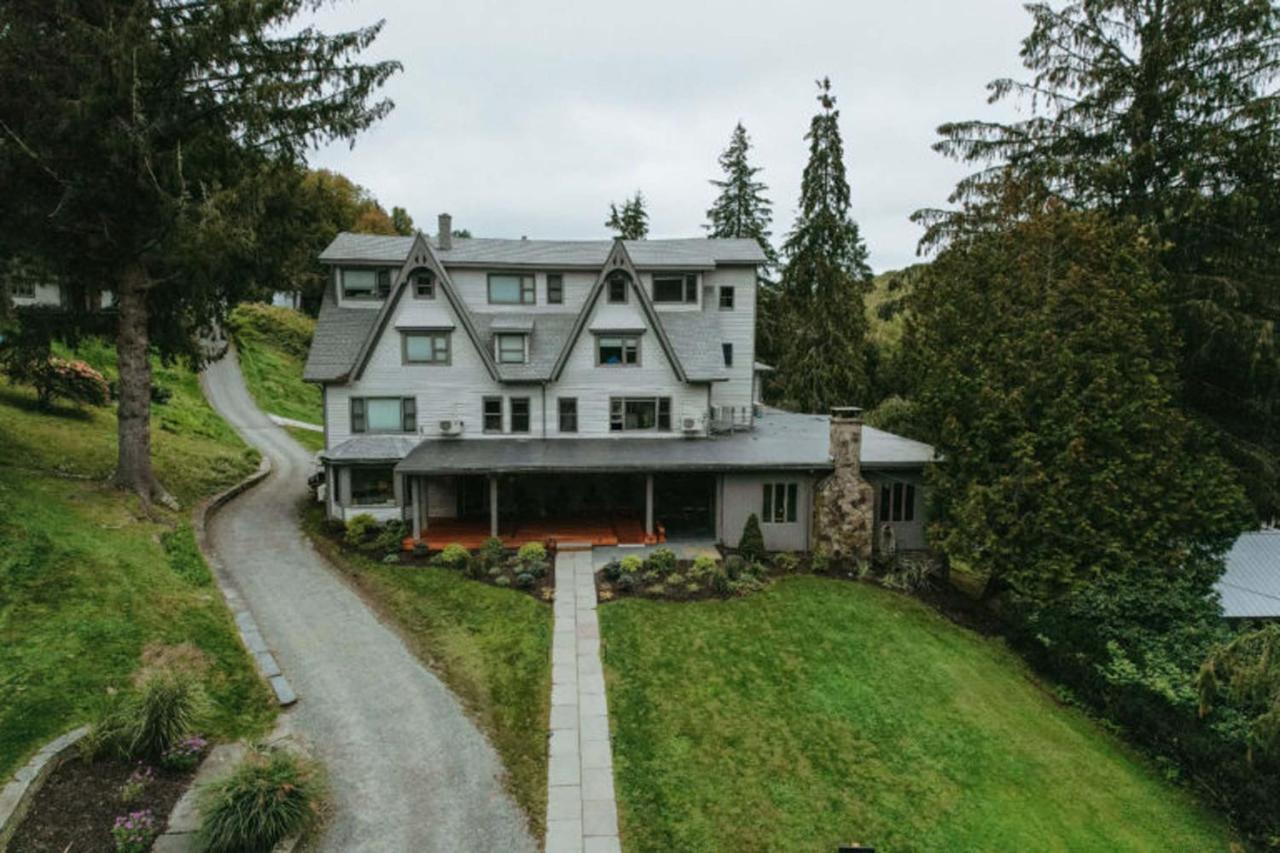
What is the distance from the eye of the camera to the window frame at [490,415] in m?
26.3

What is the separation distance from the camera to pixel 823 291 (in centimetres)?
3844

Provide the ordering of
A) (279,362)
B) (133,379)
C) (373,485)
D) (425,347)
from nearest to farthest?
1. (133,379)
2. (373,485)
3. (425,347)
4. (279,362)

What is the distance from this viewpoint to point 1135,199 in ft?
70.1

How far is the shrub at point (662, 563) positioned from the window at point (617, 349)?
8435mm

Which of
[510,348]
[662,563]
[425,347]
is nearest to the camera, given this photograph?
[662,563]

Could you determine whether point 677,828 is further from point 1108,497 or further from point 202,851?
point 1108,497

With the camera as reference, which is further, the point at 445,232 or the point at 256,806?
the point at 445,232

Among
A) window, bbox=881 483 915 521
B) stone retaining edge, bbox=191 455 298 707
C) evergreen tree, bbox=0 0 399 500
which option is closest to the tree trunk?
evergreen tree, bbox=0 0 399 500

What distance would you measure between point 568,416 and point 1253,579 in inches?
898

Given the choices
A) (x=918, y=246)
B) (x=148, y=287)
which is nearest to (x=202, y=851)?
(x=148, y=287)

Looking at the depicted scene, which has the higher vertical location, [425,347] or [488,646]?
[425,347]

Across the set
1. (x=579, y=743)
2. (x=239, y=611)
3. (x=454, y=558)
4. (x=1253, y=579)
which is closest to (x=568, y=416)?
(x=454, y=558)

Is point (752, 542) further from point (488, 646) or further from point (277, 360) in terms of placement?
point (277, 360)

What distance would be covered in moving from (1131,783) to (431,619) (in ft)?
51.8
